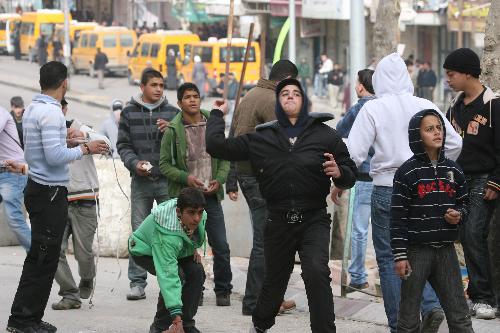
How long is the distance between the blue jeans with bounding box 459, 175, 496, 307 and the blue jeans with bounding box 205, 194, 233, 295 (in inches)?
72.3

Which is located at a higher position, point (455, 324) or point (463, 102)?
point (463, 102)

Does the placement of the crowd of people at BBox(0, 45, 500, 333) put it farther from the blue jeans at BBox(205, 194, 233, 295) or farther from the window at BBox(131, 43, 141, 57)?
the window at BBox(131, 43, 141, 57)

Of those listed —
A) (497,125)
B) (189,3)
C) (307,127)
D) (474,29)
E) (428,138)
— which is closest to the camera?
(428,138)

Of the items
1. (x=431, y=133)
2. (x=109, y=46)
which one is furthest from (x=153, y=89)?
(x=109, y=46)

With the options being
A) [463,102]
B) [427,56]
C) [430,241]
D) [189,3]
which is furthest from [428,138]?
[189,3]

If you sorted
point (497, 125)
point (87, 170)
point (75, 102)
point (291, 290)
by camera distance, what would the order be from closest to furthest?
point (497, 125) → point (87, 170) → point (291, 290) → point (75, 102)

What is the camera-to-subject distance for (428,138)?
709cm

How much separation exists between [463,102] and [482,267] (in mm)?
1075

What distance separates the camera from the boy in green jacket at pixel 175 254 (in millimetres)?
7742

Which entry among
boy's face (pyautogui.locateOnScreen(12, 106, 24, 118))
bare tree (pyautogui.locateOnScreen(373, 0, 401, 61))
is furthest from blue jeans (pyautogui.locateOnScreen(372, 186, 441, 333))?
bare tree (pyautogui.locateOnScreen(373, 0, 401, 61))

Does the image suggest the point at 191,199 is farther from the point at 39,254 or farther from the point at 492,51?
the point at 492,51

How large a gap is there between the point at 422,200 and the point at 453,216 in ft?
0.60

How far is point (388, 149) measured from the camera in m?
7.79

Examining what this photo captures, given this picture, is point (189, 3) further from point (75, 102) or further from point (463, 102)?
point (463, 102)
